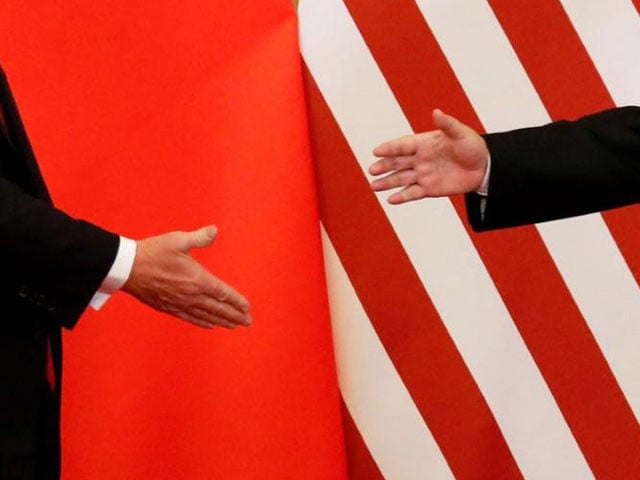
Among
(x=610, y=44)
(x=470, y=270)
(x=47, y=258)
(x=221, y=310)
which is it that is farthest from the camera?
(x=470, y=270)

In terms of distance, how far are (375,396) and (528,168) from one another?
63 cm

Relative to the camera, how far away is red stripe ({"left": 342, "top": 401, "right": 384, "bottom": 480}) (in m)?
1.61

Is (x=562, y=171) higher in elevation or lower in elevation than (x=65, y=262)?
higher

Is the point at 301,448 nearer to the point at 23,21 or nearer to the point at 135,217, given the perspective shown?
the point at 135,217

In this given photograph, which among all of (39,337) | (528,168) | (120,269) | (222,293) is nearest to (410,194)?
(528,168)

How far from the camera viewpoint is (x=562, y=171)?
1107mm

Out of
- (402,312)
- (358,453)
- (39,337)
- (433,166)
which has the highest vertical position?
(433,166)

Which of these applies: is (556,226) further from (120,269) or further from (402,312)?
(120,269)

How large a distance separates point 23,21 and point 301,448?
0.84 metres

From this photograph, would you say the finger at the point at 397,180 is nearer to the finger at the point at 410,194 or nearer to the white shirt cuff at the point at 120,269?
the finger at the point at 410,194

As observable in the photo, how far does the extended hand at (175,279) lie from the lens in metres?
1.04

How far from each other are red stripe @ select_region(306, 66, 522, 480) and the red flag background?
1.5 inches

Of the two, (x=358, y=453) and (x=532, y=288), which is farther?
(x=358, y=453)

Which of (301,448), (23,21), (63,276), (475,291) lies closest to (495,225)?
(475,291)
